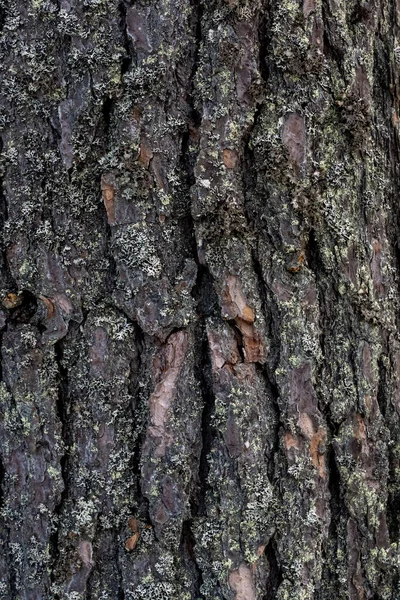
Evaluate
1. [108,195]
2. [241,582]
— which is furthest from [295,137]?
[241,582]

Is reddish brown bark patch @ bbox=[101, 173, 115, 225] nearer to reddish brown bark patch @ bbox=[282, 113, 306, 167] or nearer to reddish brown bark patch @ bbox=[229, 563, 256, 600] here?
reddish brown bark patch @ bbox=[282, 113, 306, 167]

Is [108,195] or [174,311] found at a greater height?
[108,195]

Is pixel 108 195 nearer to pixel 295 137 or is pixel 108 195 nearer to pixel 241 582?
pixel 295 137

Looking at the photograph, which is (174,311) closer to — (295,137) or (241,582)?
(295,137)

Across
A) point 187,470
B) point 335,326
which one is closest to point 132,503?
point 187,470

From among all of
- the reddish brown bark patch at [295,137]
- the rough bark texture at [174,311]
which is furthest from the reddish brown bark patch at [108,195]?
the reddish brown bark patch at [295,137]

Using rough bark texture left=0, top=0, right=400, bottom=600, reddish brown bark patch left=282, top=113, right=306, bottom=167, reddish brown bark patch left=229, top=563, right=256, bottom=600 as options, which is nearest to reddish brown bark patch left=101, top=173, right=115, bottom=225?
rough bark texture left=0, top=0, right=400, bottom=600

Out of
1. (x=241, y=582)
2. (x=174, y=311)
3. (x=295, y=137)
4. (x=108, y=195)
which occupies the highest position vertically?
(x=295, y=137)

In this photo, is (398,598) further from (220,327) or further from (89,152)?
(89,152)
